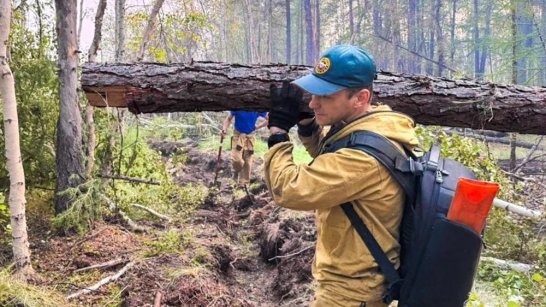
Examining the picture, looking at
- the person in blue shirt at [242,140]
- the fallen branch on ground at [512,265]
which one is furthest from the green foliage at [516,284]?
the person in blue shirt at [242,140]

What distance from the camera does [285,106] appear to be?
276cm

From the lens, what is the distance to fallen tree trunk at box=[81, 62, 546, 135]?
3617 mm

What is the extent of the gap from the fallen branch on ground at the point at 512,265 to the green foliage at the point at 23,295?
14.7 ft

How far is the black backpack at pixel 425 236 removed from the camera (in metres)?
2.28

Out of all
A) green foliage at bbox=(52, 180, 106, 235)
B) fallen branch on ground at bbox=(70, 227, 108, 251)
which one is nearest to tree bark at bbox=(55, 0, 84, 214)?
green foliage at bbox=(52, 180, 106, 235)

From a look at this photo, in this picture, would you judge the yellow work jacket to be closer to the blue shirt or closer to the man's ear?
the man's ear

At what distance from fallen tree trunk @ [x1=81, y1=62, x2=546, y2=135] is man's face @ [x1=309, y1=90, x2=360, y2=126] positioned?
1132 millimetres

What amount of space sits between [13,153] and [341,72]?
Answer: 3293mm

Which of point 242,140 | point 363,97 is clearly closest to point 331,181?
point 363,97

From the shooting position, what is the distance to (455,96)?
3.90 metres

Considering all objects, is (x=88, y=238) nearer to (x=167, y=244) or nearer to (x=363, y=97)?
(x=167, y=244)

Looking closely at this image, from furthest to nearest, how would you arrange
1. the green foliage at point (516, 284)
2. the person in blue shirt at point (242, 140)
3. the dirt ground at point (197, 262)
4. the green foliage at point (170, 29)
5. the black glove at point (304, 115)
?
the person in blue shirt at point (242, 140) → the green foliage at point (170, 29) → the dirt ground at point (197, 262) → the green foliage at point (516, 284) → the black glove at point (304, 115)

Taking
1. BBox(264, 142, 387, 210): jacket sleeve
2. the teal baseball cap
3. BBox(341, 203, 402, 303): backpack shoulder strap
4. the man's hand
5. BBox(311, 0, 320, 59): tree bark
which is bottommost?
BBox(341, 203, 402, 303): backpack shoulder strap

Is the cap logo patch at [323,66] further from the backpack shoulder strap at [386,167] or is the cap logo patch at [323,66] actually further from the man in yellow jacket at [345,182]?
the backpack shoulder strap at [386,167]
